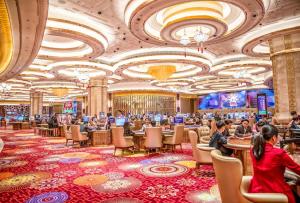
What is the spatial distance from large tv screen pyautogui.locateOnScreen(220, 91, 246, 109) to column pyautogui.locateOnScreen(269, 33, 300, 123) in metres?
16.9

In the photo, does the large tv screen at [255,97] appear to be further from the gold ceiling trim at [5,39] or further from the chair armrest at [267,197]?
the chair armrest at [267,197]

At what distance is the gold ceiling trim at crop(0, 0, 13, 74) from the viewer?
185 inches

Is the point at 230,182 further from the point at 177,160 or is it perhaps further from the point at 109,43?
the point at 109,43

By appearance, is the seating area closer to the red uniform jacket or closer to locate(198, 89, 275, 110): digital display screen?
the red uniform jacket

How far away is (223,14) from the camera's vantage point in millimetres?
6922

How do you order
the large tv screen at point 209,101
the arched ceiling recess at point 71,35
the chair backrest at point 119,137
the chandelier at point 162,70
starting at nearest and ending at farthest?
the arched ceiling recess at point 71,35 < the chair backrest at point 119,137 < the chandelier at point 162,70 < the large tv screen at point 209,101

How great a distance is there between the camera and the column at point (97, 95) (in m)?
14.4

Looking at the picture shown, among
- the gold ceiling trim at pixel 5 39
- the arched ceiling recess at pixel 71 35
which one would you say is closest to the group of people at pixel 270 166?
the gold ceiling trim at pixel 5 39

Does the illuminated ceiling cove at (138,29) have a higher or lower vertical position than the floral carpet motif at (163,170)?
higher

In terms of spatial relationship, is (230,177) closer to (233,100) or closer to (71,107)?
(233,100)

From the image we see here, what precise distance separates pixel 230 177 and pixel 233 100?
24280 mm

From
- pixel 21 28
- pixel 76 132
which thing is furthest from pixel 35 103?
pixel 21 28

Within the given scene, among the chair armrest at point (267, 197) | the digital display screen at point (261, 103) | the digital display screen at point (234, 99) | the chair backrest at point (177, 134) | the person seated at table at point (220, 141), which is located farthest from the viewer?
the digital display screen at point (234, 99)

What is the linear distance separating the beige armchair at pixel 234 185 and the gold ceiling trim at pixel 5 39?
171 inches
